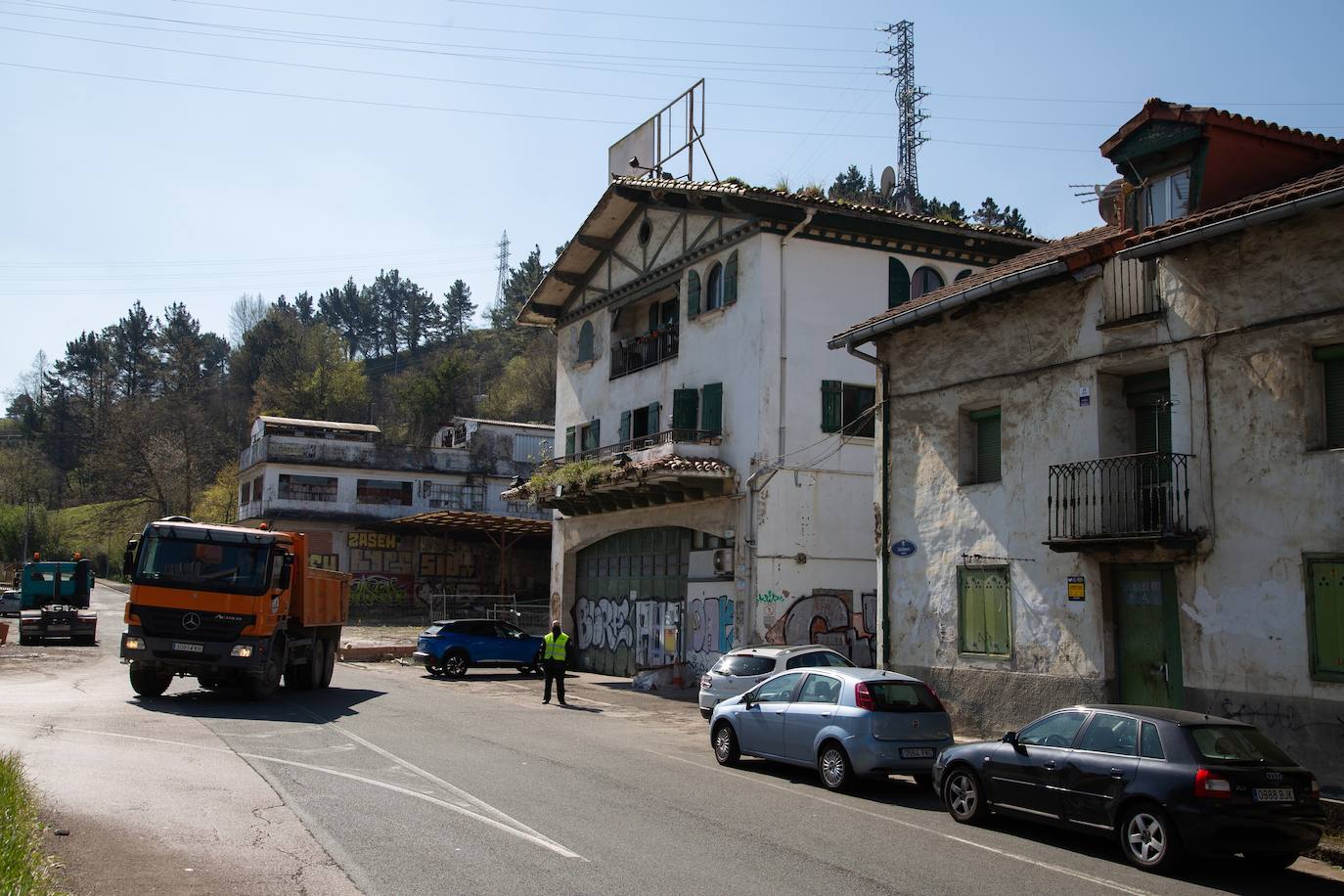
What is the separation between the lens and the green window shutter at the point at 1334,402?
42.3ft

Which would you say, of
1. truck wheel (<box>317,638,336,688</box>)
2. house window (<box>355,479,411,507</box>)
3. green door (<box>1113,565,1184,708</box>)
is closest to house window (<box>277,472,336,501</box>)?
house window (<box>355,479,411,507</box>)

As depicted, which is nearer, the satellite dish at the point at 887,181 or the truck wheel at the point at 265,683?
the truck wheel at the point at 265,683

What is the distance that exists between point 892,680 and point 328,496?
47.6m

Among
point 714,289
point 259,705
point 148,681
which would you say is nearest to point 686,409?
point 714,289

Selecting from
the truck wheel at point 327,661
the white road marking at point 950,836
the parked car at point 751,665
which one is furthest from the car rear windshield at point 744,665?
the truck wheel at point 327,661

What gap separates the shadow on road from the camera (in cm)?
1748

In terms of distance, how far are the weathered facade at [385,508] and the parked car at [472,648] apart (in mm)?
22460

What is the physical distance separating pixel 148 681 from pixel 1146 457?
1667cm

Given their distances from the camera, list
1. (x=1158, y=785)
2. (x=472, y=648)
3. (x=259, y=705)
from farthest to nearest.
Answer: (x=472, y=648) < (x=259, y=705) < (x=1158, y=785)

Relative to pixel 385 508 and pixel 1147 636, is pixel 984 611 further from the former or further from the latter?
pixel 385 508

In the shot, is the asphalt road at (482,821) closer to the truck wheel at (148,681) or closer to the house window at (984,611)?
the truck wheel at (148,681)

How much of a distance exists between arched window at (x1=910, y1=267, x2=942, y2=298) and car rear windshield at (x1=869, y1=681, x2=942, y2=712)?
50.7 ft

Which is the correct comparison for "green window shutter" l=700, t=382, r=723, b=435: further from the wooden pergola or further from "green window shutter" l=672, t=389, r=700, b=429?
the wooden pergola

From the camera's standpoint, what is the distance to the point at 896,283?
26.9 metres
